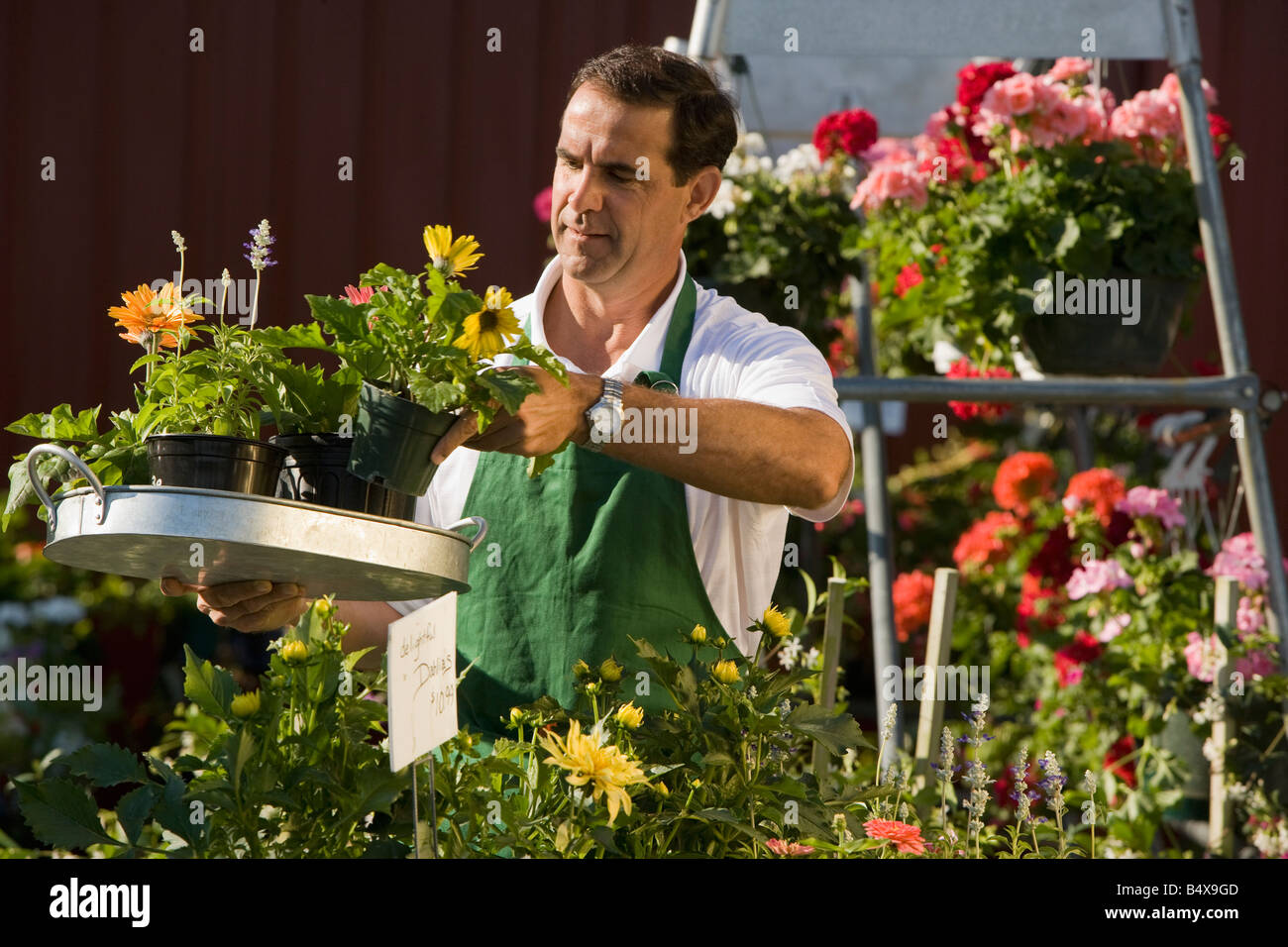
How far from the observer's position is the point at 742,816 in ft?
3.84

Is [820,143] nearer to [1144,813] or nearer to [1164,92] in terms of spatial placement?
[1164,92]

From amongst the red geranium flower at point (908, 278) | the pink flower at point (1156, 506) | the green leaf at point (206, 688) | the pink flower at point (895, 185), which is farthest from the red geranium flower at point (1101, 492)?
the green leaf at point (206, 688)

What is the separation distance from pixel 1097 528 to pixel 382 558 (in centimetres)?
237

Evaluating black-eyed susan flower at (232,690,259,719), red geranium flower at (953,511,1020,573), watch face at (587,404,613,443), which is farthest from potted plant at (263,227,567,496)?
red geranium flower at (953,511,1020,573)

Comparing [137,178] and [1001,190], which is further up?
[137,178]

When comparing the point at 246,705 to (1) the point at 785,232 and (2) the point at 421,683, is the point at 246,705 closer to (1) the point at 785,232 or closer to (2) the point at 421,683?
(2) the point at 421,683

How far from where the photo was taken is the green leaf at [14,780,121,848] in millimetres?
1051

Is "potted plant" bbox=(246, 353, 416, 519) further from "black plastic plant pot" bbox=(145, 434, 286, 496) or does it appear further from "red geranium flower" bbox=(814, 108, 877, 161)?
"red geranium flower" bbox=(814, 108, 877, 161)

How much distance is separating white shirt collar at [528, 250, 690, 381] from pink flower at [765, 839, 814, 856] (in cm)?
77

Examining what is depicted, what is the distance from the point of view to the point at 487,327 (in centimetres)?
116

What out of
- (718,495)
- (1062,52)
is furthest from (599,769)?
(1062,52)

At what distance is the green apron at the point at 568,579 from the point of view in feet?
5.69

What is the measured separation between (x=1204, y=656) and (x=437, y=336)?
7.01 ft
